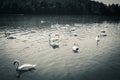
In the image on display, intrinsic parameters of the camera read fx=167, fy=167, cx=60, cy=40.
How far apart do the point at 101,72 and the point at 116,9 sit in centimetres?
15083

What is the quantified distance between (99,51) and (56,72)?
11751 millimetres

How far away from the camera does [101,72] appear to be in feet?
67.7

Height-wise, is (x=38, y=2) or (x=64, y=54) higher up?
(x=38, y=2)

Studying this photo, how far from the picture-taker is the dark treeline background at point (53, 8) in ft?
410

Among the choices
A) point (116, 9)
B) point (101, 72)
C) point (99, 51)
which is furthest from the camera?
point (116, 9)

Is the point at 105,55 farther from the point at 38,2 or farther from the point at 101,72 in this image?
the point at 38,2

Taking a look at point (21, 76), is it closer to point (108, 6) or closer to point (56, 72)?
point (56, 72)

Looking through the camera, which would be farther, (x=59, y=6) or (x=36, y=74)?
(x=59, y=6)

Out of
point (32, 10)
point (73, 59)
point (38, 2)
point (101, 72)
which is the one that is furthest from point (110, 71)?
point (38, 2)

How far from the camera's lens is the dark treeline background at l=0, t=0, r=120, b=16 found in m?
125

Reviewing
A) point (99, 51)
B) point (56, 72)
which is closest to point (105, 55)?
A: point (99, 51)

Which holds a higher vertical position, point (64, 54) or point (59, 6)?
point (59, 6)

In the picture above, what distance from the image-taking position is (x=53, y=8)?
133625 mm

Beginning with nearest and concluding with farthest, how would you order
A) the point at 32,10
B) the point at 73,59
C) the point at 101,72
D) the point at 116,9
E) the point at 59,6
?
the point at 101,72 < the point at 73,59 < the point at 32,10 < the point at 59,6 < the point at 116,9
